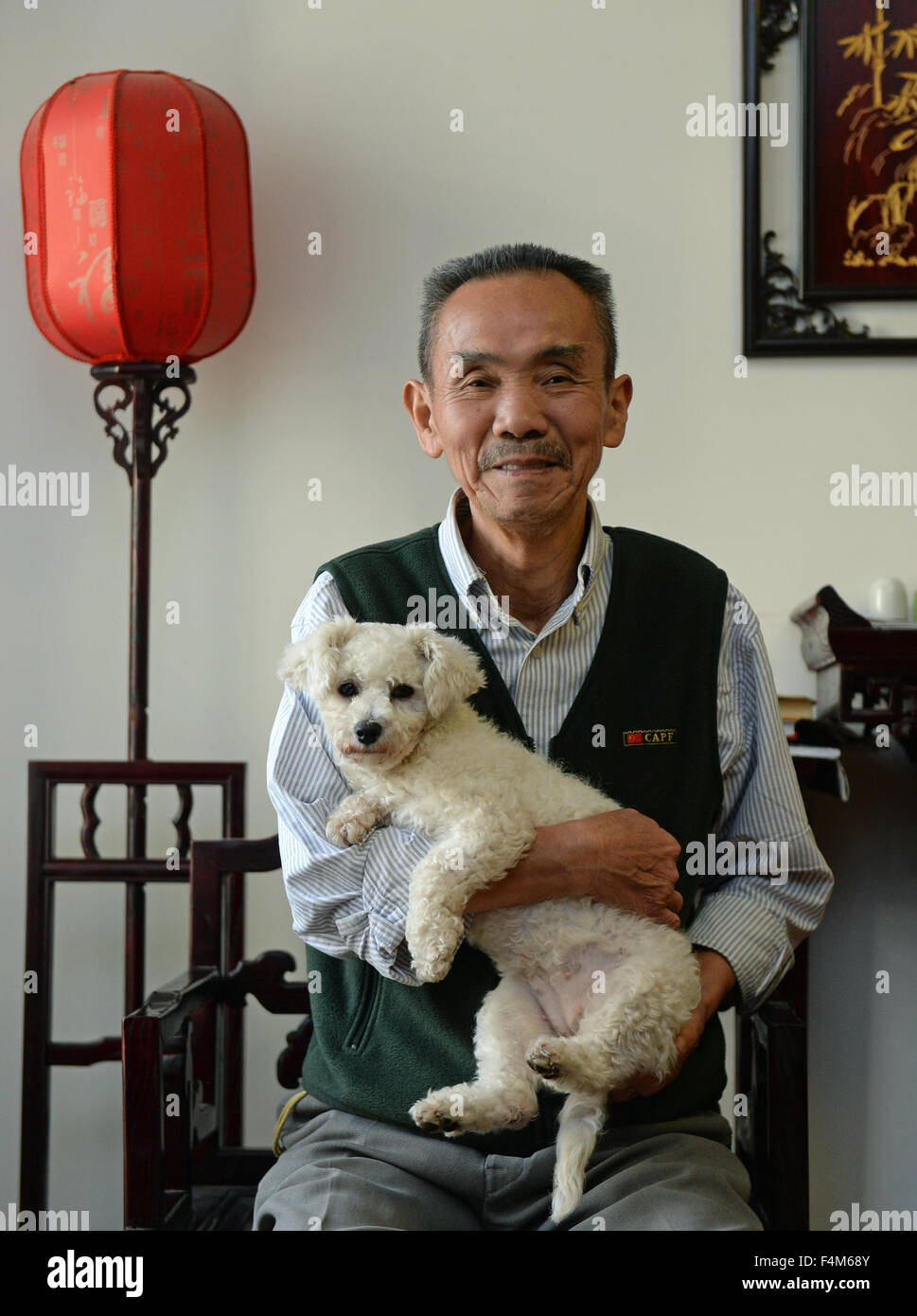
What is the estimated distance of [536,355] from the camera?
5.05ft

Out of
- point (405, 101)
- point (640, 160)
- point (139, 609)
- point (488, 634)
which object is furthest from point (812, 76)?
point (139, 609)

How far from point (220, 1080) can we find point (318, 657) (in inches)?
36.6

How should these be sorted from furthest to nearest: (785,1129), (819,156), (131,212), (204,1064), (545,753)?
(819,156) → (131,212) → (204,1064) → (545,753) → (785,1129)

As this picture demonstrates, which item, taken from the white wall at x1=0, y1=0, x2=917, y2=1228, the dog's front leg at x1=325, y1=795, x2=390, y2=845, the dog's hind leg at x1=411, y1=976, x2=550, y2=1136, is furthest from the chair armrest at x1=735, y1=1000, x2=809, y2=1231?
the white wall at x1=0, y1=0, x2=917, y2=1228

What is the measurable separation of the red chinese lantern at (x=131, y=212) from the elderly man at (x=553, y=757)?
64 cm

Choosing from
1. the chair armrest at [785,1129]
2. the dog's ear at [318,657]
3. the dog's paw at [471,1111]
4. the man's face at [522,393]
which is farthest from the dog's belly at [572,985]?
the man's face at [522,393]

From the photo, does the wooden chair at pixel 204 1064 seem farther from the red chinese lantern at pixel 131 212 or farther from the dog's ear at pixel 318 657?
the red chinese lantern at pixel 131 212

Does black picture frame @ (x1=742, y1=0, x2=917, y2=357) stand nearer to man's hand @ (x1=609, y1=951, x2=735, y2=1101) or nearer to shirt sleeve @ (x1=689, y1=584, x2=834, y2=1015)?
shirt sleeve @ (x1=689, y1=584, x2=834, y2=1015)

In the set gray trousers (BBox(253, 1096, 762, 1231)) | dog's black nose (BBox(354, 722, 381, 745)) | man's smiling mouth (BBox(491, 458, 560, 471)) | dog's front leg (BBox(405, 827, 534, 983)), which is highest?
man's smiling mouth (BBox(491, 458, 560, 471))

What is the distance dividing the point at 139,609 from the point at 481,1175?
126cm

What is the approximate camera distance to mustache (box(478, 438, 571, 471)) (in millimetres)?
1534

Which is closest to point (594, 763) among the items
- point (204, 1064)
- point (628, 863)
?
point (628, 863)

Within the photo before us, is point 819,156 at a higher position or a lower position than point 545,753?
higher

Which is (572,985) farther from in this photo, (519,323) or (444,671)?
(519,323)
